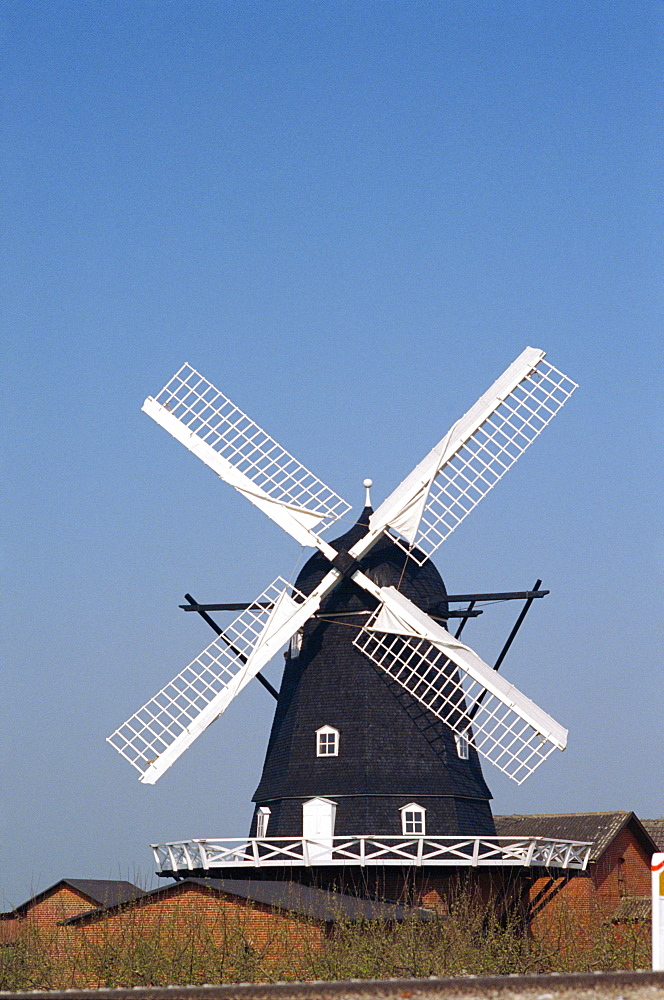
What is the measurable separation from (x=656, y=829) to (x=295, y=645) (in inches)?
720

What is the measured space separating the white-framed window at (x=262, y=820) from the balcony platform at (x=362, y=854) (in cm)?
57

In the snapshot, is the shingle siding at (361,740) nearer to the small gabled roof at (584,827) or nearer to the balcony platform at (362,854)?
the balcony platform at (362,854)

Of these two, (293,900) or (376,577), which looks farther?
(376,577)

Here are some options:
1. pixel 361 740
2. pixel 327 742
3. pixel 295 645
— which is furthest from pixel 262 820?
pixel 295 645

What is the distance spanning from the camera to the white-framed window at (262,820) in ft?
80.8

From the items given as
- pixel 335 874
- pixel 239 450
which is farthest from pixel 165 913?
pixel 239 450

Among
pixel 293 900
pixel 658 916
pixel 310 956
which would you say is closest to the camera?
pixel 658 916

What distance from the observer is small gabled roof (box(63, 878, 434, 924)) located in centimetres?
1855

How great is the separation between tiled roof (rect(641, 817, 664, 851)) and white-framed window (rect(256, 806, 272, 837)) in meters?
17.0

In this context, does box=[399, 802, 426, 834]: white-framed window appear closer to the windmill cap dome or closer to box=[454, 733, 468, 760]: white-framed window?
box=[454, 733, 468, 760]: white-framed window

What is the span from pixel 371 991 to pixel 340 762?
44.5 ft

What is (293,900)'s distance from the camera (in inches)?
766

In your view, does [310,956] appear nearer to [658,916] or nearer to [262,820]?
[658,916]

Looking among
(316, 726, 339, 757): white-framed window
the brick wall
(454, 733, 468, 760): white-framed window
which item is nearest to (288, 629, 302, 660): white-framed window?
(316, 726, 339, 757): white-framed window
